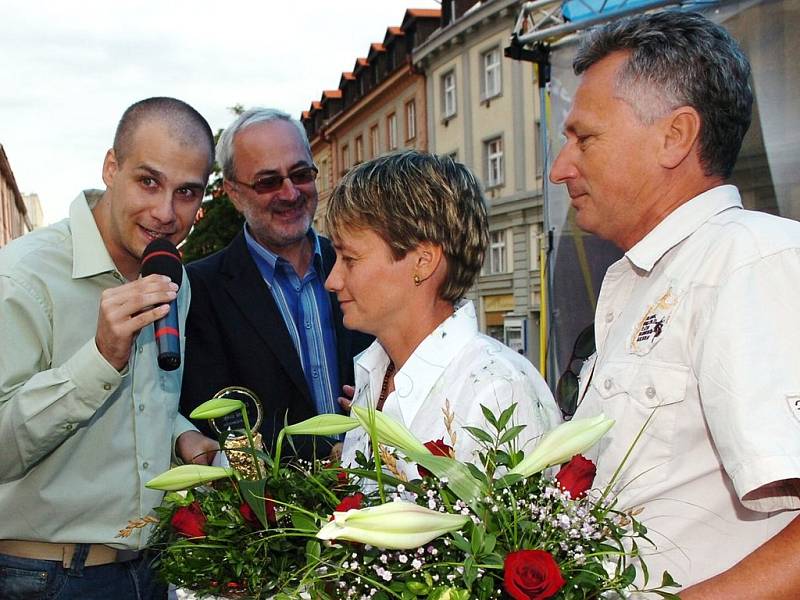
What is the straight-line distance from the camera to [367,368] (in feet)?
7.68

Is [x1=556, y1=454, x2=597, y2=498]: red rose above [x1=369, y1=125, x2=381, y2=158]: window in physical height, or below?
below

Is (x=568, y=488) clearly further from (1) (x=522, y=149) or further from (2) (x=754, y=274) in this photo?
(1) (x=522, y=149)

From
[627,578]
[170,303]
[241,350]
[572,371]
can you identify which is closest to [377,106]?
[572,371]

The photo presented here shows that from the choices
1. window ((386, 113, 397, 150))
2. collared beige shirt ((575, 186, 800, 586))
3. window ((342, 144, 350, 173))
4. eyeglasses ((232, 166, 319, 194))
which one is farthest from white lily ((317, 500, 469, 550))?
window ((342, 144, 350, 173))

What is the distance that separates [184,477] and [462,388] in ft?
2.57

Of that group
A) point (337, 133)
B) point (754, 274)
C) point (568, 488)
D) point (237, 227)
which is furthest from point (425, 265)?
point (337, 133)

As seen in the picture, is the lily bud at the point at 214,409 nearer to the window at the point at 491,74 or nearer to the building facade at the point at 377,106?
the building facade at the point at 377,106

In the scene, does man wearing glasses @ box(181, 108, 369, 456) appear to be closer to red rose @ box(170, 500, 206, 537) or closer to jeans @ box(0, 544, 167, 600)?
jeans @ box(0, 544, 167, 600)

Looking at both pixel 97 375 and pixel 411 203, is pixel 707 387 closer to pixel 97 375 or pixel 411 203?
pixel 411 203

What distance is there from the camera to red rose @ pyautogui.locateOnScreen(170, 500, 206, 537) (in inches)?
51.1

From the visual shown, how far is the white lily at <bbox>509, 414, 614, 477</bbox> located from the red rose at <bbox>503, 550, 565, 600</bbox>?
129 mm

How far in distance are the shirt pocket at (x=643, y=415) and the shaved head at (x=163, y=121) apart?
1477mm

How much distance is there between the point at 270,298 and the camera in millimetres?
3225

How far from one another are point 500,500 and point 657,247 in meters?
0.78
